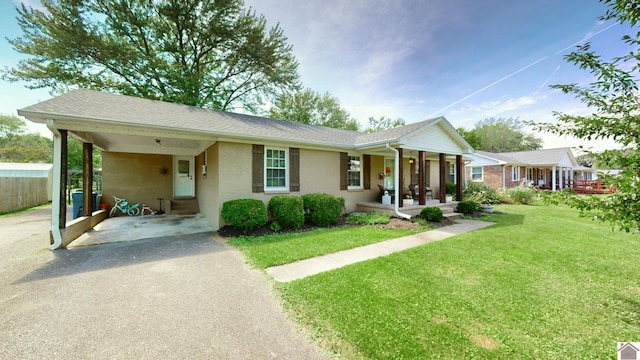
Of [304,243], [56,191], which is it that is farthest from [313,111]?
[56,191]

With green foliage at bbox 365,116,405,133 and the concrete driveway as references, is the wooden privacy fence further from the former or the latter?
green foliage at bbox 365,116,405,133

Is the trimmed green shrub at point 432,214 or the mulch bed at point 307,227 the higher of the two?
the trimmed green shrub at point 432,214

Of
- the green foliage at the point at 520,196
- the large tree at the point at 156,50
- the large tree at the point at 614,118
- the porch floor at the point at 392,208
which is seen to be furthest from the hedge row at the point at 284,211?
the green foliage at the point at 520,196

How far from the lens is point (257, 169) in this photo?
7613 millimetres

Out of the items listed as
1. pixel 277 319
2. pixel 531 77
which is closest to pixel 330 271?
pixel 277 319

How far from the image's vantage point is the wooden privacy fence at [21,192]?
10766 millimetres

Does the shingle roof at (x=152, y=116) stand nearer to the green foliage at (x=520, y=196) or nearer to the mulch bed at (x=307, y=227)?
the mulch bed at (x=307, y=227)

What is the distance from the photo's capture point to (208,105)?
682 inches

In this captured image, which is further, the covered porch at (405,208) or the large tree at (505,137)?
the large tree at (505,137)

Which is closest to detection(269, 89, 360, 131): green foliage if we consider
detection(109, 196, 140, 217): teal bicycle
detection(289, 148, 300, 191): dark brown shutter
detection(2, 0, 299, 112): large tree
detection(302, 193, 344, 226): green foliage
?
detection(2, 0, 299, 112): large tree

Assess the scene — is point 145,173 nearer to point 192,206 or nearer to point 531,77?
point 192,206

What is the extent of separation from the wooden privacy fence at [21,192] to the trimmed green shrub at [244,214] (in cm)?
1274

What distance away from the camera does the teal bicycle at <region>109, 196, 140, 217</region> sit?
9367mm

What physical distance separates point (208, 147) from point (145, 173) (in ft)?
14.0
